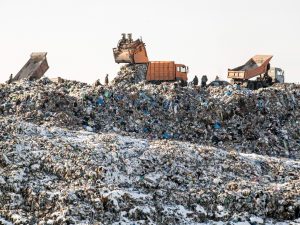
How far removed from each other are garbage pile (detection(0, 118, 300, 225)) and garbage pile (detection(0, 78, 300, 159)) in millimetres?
Answer: 2966

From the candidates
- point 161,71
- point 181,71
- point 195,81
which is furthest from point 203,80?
point 161,71

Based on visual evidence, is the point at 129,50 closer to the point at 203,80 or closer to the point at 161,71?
the point at 161,71

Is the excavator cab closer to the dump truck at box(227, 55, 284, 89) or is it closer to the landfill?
the dump truck at box(227, 55, 284, 89)

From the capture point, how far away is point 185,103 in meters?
20.7

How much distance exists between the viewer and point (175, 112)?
2011cm

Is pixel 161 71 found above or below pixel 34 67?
below

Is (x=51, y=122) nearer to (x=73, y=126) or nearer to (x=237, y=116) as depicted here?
(x=73, y=126)

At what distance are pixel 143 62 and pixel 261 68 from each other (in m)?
6.57

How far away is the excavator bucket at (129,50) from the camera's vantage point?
2597cm

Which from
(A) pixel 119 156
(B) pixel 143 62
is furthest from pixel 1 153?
(B) pixel 143 62

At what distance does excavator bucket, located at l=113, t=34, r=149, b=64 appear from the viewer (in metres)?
26.0

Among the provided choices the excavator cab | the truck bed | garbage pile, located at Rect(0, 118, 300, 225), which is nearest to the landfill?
garbage pile, located at Rect(0, 118, 300, 225)

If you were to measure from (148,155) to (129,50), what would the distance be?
1284 cm

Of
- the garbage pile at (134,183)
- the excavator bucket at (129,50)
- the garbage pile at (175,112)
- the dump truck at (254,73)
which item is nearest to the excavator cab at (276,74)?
the dump truck at (254,73)
